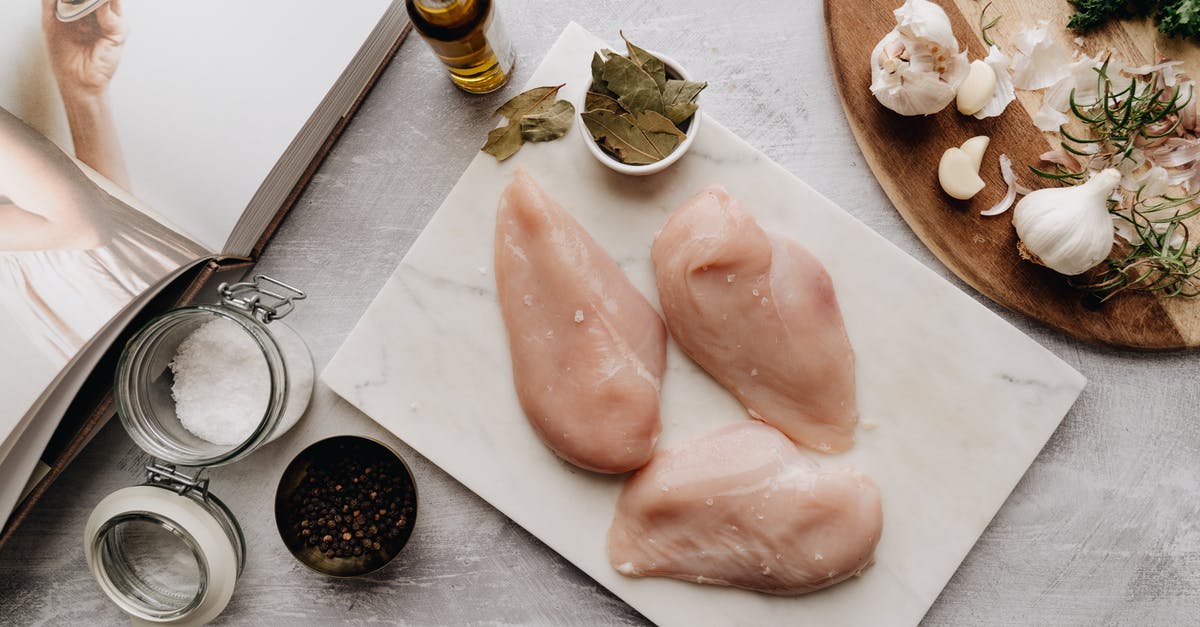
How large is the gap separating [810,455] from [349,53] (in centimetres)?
96

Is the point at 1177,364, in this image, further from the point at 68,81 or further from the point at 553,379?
the point at 68,81

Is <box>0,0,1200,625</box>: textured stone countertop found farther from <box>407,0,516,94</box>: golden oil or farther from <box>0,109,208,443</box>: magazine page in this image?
<box>0,109,208,443</box>: magazine page

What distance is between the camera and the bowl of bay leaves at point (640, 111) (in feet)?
3.43

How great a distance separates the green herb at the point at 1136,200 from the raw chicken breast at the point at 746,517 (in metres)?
0.51

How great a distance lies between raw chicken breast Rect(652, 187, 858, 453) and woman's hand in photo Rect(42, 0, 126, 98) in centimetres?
85

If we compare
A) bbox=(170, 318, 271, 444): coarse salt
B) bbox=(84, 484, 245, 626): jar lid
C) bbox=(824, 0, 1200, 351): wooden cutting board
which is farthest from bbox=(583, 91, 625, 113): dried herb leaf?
bbox=(84, 484, 245, 626): jar lid

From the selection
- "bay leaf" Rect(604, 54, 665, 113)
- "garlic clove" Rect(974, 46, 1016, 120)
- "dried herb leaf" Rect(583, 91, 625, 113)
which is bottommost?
"garlic clove" Rect(974, 46, 1016, 120)

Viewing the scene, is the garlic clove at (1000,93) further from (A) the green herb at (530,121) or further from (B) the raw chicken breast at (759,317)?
(A) the green herb at (530,121)

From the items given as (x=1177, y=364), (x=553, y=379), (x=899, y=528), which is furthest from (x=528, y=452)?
(x=1177, y=364)

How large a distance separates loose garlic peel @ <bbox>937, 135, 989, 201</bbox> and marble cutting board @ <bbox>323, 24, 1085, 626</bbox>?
13 centimetres

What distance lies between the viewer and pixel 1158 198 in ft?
3.62

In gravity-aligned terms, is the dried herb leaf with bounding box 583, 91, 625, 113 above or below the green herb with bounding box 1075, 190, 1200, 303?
above

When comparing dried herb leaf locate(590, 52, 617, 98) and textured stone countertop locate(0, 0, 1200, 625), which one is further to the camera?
textured stone countertop locate(0, 0, 1200, 625)

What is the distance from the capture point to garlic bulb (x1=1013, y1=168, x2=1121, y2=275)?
1047mm
